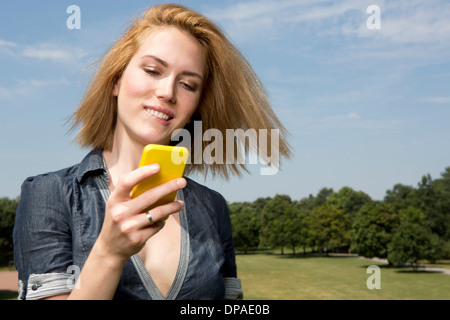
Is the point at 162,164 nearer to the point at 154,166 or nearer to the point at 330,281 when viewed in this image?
the point at 154,166

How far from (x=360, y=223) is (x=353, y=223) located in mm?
2198

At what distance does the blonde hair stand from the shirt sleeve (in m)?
0.63

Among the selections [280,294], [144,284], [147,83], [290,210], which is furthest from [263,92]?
[290,210]

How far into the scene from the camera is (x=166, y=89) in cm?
296

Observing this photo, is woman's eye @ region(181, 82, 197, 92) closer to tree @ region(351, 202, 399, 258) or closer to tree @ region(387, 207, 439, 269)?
tree @ region(387, 207, 439, 269)

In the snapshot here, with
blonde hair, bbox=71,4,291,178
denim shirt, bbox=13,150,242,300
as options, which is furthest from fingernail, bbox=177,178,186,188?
blonde hair, bbox=71,4,291,178

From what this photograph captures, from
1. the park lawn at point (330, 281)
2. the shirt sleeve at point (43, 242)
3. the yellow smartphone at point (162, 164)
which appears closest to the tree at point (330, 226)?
the park lawn at point (330, 281)

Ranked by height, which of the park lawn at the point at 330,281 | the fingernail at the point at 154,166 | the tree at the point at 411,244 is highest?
the fingernail at the point at 154,166

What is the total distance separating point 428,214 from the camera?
75.7 meters

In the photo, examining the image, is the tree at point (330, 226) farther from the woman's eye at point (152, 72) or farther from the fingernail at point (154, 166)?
the fingernail at point (154, 166)

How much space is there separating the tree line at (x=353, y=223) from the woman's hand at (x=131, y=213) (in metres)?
57.9

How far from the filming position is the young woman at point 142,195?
231 centimetres

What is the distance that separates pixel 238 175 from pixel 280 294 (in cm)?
6014

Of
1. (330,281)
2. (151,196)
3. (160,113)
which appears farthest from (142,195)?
(330,281)
